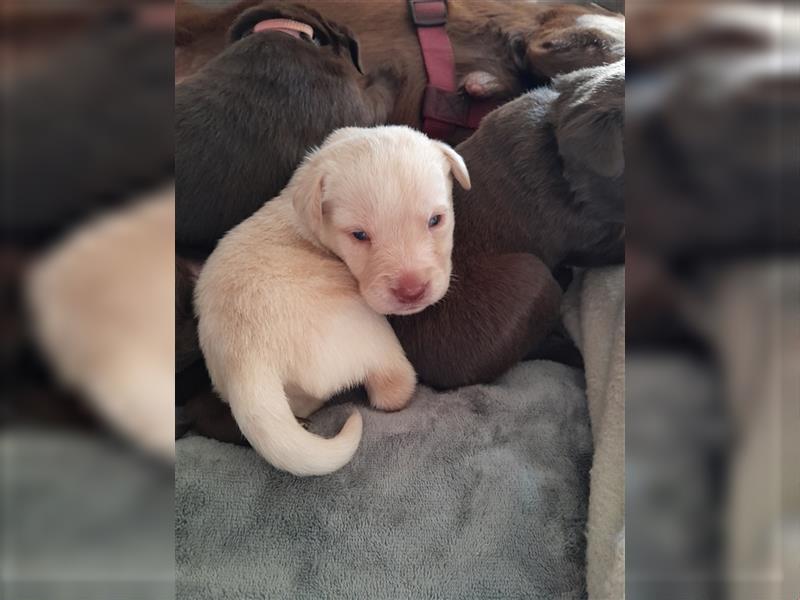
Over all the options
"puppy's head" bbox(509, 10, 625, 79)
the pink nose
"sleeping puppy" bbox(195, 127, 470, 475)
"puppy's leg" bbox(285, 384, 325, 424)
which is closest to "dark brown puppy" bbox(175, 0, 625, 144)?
"puppy's head" bbox(509, 10, 625, 79)

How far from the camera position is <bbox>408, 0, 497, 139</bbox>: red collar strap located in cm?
86

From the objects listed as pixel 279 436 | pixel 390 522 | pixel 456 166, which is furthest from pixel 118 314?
pixel 456 166

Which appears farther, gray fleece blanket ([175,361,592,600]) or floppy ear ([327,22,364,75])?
floppy ear ([327,22,364,75])

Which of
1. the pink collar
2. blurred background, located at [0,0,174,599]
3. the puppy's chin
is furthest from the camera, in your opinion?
the pink collar

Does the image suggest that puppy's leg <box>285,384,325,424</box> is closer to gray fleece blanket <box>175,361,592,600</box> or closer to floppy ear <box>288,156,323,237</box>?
gray fleece blanket <box>175,361,592,600</box>

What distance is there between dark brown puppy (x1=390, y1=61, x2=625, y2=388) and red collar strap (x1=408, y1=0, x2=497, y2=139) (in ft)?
0.13

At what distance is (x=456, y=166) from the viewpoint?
783mm

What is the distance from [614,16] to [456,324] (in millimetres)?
384

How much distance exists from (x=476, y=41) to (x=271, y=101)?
0.91 ft

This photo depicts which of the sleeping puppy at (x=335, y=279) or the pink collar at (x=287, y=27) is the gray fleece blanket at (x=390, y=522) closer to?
the sleeping puppy at (x=335, y=279)

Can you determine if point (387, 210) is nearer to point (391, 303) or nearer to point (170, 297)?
point (391, 303)

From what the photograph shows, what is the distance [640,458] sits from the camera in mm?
558

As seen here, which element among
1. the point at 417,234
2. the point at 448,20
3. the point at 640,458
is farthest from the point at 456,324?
the point at 448,20

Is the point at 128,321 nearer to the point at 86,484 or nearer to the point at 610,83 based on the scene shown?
the point at 86,484
